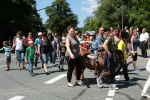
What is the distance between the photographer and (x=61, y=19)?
100500mm

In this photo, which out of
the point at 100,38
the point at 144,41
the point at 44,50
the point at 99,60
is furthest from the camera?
the point at 144,41

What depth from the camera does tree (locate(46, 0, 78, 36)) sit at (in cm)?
9862

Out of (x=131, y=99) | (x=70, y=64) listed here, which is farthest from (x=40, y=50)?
(x=131, y=99)

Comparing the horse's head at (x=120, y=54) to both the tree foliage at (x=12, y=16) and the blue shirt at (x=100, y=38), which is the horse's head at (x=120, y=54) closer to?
the blue shirt at (x=100, y=38)

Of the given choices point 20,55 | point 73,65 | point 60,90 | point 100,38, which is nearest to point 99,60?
point 73,65

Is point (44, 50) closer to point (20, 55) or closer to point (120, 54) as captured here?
point (20, 55)

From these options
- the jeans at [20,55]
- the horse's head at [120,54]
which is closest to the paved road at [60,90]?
the horse's head at [120,54]

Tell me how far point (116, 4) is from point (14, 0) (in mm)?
Answer: 28186

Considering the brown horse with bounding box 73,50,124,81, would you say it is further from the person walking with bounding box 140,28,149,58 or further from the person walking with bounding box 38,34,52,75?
the person walking with bounding box 140,28,149,58

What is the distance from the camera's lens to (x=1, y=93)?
7730 mm

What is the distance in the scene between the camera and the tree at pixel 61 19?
98625 mm

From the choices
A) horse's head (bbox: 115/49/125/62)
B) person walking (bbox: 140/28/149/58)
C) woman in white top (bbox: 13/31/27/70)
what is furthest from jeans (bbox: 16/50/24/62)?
person walking (bbox: 140/28/149/58)

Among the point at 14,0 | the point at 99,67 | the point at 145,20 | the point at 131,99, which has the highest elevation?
the point at 14,0

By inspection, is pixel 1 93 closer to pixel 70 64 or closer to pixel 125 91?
pixel 70 64
